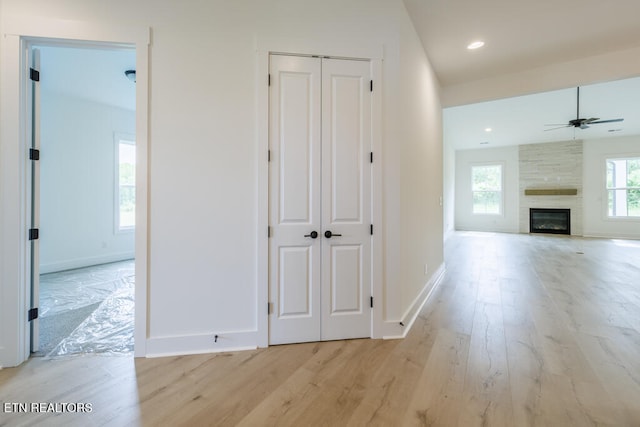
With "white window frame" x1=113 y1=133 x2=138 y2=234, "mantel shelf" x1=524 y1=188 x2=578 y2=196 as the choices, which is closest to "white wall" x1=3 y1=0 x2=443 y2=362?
"white window frame" x1=113 y1=133 x2=138 y2=234

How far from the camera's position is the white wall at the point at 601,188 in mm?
8469

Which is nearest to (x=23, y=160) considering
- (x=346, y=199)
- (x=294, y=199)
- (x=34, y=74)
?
(x=34, y=74)

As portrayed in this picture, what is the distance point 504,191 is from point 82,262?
12.8 m

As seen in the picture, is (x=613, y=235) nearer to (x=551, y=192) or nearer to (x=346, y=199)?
(x=551, y=192)

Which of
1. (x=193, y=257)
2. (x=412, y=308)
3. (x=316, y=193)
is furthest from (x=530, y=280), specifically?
(x=193, y=257)

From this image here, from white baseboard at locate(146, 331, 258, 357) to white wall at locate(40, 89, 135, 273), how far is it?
4.14 meters

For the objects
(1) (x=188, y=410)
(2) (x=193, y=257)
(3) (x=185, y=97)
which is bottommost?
(1) (x=188, y=410)

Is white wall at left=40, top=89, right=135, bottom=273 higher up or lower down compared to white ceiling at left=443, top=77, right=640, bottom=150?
lower down

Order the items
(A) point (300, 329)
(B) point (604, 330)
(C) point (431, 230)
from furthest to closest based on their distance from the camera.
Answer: (C) point (431, 230) → (B) point (604, 330) → (A) point (300, 329)

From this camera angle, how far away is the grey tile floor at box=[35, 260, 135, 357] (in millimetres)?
2301

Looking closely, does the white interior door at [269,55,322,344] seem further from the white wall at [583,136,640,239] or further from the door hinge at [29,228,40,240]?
the white wall at [583,136,640,239]

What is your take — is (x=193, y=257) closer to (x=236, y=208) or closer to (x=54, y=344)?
(x=236, y=208)

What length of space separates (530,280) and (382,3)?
169 inches

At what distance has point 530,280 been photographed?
13.5 ft
